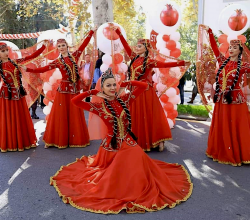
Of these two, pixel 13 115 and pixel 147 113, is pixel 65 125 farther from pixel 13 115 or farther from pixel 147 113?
pixel 147 113

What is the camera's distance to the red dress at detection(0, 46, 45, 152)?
182 inches

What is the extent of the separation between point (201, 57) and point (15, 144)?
3369mm

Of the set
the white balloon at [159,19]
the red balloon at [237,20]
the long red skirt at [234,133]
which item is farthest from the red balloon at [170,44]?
the long red skirt at [234,133]

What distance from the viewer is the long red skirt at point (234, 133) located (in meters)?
4.02

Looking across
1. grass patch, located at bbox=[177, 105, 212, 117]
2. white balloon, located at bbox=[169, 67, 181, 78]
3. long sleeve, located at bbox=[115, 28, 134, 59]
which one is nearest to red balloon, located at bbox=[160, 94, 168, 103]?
white balloon, located at bbox=[169, 67, 181, 78]

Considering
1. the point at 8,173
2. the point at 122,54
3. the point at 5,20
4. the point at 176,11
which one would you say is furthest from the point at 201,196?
the point at 5,20

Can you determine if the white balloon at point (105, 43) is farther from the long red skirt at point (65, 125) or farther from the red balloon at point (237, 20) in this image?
the red balloon at point (237, 20)

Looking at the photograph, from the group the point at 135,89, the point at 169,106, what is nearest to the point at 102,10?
the point at 169,106

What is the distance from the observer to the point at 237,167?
3986 millimetres

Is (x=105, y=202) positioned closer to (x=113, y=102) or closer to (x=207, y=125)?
(x=113, y=102)

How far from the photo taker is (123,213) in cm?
283

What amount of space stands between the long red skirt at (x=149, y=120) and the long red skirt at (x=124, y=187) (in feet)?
3.98

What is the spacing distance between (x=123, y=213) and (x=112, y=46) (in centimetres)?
290

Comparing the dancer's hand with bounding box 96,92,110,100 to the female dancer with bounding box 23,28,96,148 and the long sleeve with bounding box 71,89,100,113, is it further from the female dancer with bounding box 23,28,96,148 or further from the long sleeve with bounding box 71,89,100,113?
the female dancer with bounding box 23,28,96,148
